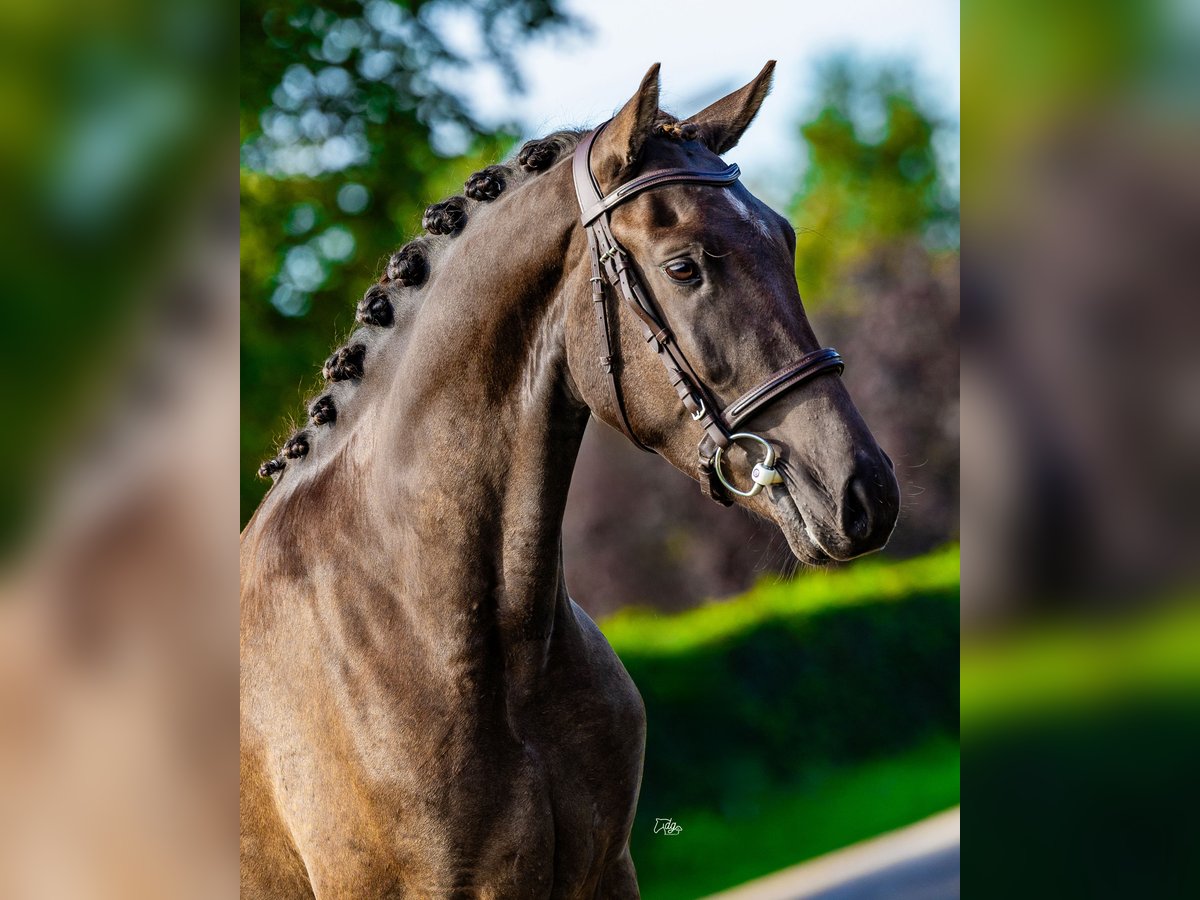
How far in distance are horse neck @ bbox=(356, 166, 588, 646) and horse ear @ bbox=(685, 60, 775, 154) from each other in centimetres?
33

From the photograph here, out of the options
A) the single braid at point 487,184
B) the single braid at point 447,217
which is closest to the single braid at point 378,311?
the single braid at point 447,217

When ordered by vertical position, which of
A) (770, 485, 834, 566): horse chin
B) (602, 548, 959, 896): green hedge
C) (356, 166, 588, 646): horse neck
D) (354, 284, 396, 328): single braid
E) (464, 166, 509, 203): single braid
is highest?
(464, 166, 509, 203): single braid

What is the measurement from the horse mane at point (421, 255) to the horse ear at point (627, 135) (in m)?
0.12

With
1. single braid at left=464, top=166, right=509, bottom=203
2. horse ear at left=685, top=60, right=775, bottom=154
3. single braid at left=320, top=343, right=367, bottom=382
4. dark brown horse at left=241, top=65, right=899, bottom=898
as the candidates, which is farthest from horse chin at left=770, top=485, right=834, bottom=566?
single braid at left=320, top=343, right=367, bottom=382

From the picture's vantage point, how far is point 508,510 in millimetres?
1964

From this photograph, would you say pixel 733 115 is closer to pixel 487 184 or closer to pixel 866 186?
pixel 487 184

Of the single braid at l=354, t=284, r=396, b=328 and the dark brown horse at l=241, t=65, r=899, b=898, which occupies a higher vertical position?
the single braid at l=354, t=284, r=396, b=328

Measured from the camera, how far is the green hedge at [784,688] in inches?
270

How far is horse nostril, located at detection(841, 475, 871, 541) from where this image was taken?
1667 mm

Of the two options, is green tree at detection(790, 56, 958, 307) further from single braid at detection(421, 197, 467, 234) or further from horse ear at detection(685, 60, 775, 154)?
single braid at detection(421, 197, 467, 234)

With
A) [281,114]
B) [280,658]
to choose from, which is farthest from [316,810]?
[281,114]
